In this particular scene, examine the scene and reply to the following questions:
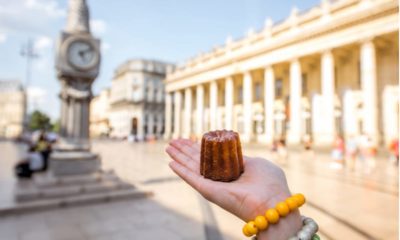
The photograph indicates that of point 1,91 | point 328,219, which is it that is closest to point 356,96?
point 328,219

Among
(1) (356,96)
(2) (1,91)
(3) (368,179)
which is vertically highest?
(2) (1,91)

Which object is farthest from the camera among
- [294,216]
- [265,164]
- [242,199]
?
[265,164]

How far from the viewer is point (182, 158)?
1.70 metres

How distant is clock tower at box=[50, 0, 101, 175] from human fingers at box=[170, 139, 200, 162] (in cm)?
647

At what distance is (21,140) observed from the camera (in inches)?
1528

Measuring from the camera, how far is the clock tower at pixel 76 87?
7.36 metres

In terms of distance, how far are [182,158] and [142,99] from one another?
6468 cm

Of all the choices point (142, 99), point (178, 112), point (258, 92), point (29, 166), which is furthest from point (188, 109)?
point (29, 166)

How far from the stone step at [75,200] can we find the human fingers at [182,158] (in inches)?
221

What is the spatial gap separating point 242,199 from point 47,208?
244 inches

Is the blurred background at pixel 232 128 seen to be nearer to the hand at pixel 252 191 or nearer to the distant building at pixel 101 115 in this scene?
the hand at pixel 252 191

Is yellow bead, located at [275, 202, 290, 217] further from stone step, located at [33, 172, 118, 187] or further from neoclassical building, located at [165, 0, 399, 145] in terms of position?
neoclassical building, located at [165, 0, 399, 145]

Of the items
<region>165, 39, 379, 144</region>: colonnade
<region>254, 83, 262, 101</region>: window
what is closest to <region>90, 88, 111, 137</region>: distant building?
<region>165, 39, 379, 144</region>: colonnade

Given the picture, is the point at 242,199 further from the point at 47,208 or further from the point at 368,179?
the point at 368,179
